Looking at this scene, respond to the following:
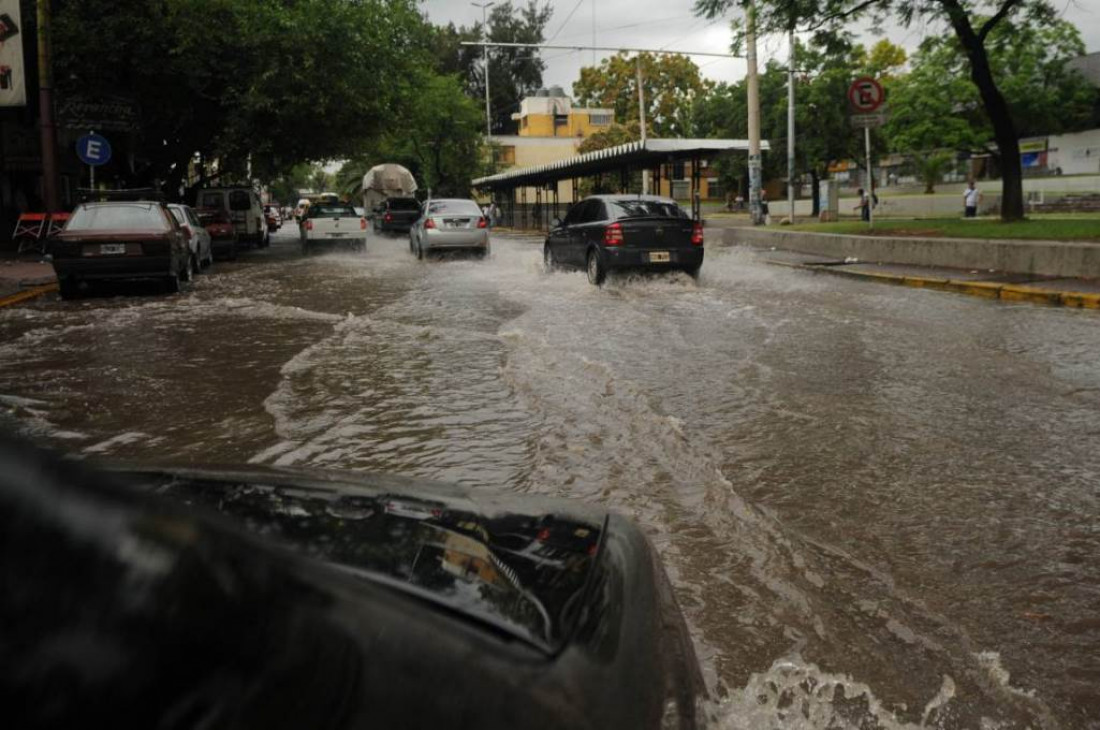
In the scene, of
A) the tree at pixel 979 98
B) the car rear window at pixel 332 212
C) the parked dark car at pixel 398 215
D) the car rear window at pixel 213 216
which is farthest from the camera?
the tree at pixel 979 98

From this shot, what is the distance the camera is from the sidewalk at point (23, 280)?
→ 50.9 ft

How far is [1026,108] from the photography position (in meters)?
38.4

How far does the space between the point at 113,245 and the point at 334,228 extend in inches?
568

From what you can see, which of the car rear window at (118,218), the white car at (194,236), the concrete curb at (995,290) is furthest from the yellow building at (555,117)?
the car rear window at (118,218)

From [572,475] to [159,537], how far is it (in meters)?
4.17

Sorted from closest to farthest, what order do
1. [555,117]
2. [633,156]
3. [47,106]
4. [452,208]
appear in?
[47,106] < [452,208] < [633,156] < [555,117]

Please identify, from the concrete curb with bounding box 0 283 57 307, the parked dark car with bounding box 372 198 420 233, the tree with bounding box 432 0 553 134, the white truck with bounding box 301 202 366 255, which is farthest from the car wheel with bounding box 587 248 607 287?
the tree with bounding box 432 0 553 134

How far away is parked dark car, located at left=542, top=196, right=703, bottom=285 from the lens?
587 inches

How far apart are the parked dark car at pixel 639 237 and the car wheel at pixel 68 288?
8.34m

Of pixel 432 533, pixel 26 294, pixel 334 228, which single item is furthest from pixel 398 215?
pixel 432 533

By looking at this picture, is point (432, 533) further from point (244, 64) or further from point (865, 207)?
point (865, 207)

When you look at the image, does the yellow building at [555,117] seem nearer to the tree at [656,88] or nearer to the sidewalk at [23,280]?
the tree at [656,88]

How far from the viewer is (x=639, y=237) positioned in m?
15.0

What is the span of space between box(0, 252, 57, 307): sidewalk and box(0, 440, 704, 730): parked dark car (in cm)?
1562
